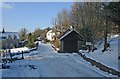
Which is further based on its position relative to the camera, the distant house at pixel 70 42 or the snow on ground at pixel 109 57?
the distant house at pixel 70 42

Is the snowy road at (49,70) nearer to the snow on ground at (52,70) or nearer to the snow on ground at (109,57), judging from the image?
the snow on ground at (52,70)

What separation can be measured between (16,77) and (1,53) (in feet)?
60.9

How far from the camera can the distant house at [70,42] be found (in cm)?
4938

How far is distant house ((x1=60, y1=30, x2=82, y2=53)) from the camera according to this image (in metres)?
49.4

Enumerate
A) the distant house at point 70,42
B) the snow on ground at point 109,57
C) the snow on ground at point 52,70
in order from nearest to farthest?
1. the snow on ground at point 52,70
2. the snow on ground at point 109,57
3. the distant house at point 70,42

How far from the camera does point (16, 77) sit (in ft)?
59.0

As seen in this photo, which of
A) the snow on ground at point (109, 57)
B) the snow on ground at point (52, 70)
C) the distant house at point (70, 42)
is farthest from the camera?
the distant house at point (70, 42)

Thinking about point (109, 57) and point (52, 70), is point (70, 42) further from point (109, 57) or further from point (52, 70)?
point (52, 70)

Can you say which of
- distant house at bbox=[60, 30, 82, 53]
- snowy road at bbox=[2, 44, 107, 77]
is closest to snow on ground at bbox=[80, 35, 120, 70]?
snowy road at bbox=[2, 44, 107, 77]

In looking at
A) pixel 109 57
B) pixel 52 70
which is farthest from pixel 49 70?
pixel 109 57

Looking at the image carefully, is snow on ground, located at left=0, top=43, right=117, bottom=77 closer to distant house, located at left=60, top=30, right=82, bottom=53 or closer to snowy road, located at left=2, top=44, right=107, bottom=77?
snowy road, located at left=2, top=44, right=107, bottom=77

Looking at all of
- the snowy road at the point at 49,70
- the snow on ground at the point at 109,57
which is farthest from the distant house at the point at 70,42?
the snowy road at the point at 49,70

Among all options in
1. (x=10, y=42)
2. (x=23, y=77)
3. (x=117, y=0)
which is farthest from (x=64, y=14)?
(x=23, y=77)

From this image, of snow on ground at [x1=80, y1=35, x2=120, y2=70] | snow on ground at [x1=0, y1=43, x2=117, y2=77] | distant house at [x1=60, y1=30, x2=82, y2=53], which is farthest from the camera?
distant house at [x1=60, y1=30, x2=82, y2=53]
